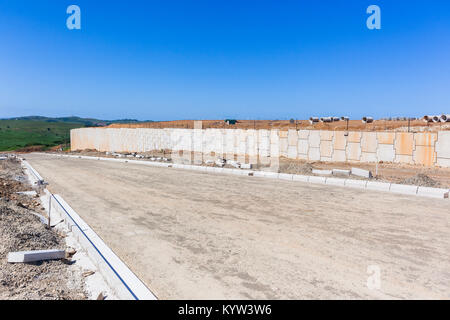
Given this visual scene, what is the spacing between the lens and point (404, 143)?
1953cm

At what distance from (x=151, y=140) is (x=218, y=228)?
29.6 m

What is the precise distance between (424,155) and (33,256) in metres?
19.8

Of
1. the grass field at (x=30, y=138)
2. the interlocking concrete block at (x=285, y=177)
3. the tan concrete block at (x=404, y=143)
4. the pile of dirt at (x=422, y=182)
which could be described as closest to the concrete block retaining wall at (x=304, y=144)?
the tan concrete block at (x=404, y=143)

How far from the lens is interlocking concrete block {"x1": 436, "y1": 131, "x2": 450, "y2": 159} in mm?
17562

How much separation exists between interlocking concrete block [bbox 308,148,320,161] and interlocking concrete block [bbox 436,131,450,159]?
748 centimetres

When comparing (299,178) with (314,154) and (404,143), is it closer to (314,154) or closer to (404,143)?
(404,143)

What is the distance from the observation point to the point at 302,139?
24438 mm

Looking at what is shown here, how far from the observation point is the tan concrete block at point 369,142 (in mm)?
20719

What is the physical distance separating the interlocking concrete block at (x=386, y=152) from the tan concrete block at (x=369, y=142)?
0.32 m

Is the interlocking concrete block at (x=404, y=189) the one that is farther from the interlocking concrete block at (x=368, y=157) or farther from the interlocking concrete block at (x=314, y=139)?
the interlocking concrete block at (x=314, y=139)

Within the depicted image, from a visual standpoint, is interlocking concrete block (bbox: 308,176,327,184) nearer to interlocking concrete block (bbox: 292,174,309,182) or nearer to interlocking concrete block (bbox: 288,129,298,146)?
interlocking concrete block (bbox: 292,174,309,182)

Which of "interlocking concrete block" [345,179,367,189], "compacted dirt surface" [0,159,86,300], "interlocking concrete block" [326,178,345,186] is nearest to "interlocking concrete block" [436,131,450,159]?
"interlocking concrete block" [345,179,367,189]
